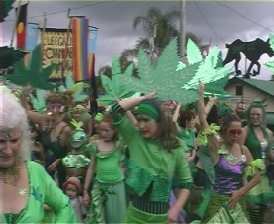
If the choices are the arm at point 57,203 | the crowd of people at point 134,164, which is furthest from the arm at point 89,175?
the arm at point 57,203

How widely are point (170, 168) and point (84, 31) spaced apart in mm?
11949

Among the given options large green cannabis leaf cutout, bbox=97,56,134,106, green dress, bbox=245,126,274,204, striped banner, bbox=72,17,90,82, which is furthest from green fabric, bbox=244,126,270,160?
striped banner, bbox=72,17,90,82

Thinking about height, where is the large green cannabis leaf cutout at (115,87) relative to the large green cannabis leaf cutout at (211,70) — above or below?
below

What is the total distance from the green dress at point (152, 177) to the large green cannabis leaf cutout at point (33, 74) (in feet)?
7.55

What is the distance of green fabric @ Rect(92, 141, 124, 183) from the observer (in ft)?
17.5

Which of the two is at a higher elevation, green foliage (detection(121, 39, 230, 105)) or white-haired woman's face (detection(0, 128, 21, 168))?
green foliage (detection(121, 39, 230, 105))

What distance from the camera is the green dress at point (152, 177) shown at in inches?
147

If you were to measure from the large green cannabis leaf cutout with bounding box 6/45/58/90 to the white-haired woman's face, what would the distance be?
346 centimetres

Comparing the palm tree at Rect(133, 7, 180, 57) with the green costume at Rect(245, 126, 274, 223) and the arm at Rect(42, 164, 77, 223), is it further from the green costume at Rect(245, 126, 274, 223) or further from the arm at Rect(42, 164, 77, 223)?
the arm at Rect(42, 164, 77, 223)

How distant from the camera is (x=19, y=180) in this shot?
2375mm

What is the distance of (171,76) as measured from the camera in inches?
168

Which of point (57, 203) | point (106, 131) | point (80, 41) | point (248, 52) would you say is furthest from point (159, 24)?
point (57, 203)

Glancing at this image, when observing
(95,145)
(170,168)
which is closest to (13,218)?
(170,168)

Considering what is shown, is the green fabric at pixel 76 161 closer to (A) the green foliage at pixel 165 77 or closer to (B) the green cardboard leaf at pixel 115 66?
(B) the green cardboard leaf at pixel 115 66
